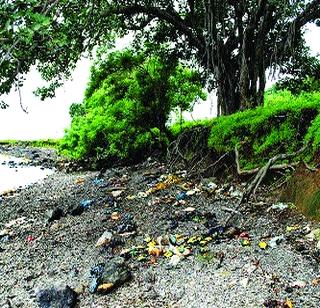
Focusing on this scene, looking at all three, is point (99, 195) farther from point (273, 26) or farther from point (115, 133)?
point (273, 26)

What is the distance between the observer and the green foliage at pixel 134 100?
11.5 metres

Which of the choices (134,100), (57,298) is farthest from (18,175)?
(57,298)

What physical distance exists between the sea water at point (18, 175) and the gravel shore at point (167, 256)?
448 centimetres

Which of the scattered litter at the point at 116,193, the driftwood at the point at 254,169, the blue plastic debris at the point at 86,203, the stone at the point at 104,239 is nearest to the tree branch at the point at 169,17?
the scattered litter at the point at 116,193

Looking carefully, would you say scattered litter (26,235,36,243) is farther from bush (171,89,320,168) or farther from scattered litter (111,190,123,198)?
bush (171,89,320,168)

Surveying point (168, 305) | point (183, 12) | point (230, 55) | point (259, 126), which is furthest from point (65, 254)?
point (183, 12)

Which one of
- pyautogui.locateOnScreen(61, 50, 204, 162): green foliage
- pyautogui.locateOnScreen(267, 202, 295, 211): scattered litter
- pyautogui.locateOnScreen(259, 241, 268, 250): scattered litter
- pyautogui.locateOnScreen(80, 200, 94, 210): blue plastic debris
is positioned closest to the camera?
pyautogui.locateOnScreen(259, 241, 268, 250): scattered litter

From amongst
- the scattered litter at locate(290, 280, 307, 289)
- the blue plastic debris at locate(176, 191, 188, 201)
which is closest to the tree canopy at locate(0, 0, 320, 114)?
the blue plastic debris at locate(176, 191, 188, 201)

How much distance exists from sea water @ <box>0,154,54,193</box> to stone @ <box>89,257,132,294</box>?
7399mm

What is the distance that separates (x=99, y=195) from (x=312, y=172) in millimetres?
4401

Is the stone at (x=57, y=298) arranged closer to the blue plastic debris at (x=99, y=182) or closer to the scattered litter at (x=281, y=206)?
the scattered litter at (x=281, y=206)

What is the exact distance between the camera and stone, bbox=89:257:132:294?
443 centimetres

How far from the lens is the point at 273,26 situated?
11.0 metres

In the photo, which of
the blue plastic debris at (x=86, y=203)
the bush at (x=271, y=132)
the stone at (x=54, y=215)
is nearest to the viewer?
the bush at (x=271, y=132)
